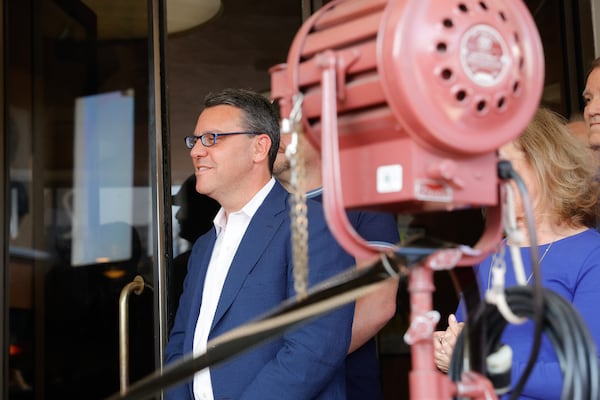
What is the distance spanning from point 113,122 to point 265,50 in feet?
2.65

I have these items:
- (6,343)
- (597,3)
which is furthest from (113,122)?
(597,3)

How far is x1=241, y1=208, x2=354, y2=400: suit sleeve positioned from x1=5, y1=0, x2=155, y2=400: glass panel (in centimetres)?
146

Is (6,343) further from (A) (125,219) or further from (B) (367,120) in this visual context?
(B) (367,120)

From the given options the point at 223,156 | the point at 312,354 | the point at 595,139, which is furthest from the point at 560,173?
the point at 223,156

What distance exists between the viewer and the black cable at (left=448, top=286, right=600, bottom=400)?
2.97 feet

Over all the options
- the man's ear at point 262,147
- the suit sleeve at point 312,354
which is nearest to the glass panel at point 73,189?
the man's ear at point 262,147

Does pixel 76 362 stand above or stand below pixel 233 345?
below

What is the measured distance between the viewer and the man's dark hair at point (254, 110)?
2.39 meters

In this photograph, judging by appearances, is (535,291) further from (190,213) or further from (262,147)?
(190,213)

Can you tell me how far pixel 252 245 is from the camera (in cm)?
206

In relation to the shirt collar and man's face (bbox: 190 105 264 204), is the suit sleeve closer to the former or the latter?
the shirt collar

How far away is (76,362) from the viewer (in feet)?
11.1

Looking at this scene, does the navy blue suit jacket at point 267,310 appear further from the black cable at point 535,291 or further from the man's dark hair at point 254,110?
the black cable at point 535,291

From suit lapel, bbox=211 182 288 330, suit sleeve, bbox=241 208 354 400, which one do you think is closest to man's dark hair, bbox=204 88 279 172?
suit lapel, bbox=211 182 288 330
